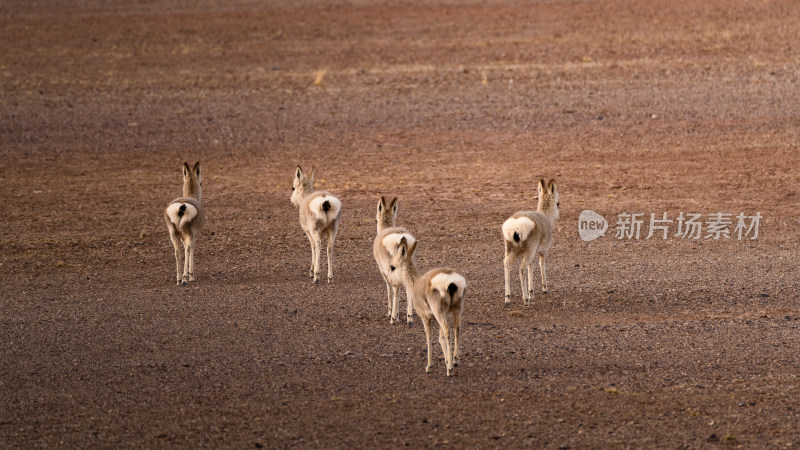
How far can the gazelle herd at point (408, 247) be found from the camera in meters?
10.2

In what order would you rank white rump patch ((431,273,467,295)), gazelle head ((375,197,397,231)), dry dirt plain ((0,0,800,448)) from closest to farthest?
dry dirt plain ((0,0,800,448)), white rump patch ((431,273,467,295)), gazelle head ((375,197,397,231))

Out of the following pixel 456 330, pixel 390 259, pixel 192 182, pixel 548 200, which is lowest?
pixel 456 330

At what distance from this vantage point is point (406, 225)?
56.7 ft

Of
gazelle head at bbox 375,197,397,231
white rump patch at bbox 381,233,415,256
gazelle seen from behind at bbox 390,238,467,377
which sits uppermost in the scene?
gazelle head at bbox 375,197,397,231

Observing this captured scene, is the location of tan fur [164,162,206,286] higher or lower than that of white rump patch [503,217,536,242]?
higher

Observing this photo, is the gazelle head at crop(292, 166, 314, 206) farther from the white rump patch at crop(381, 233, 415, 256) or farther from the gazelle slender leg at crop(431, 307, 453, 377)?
the gazelle slender leg at crop(431, 307, 453, 377)

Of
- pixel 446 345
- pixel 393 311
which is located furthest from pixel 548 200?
pixel 446 345

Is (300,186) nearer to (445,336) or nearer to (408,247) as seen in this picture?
(408,247)

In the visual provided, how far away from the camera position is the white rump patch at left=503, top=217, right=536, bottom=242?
494 inches

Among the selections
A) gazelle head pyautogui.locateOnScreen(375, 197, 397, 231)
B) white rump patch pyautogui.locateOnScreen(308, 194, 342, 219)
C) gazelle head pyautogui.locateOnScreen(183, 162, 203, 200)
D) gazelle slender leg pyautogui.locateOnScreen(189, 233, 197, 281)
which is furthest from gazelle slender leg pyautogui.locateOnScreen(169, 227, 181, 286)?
gazelle head pyautogui.locateOnScreen(375, 197, 397, 231)

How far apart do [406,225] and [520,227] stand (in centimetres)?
496

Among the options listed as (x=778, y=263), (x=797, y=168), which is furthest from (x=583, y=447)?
(x=797, y=168)

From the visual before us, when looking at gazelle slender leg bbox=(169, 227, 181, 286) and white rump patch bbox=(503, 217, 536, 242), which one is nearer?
white rump patch bbox=(503, 217, 536, 242)

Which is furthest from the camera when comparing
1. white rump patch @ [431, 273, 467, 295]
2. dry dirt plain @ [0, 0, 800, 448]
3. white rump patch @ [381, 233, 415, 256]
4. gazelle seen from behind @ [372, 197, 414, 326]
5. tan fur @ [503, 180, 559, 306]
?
tan fur @ [503, 180, 559, 306]
